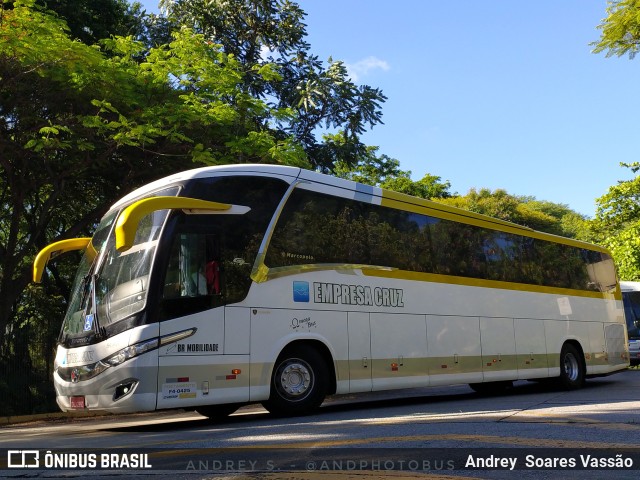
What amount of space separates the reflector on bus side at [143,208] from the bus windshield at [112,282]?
0.28 metres

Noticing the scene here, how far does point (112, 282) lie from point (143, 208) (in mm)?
1276

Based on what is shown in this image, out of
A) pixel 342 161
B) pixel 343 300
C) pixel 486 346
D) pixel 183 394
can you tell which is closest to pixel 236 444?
pixel 183 394

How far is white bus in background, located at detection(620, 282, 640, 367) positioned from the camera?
80.2ft

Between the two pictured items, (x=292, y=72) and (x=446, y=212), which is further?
(x=292, y=72)

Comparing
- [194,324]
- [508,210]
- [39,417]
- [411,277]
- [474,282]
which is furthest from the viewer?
[508,210]

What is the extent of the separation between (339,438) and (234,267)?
3.26 metres

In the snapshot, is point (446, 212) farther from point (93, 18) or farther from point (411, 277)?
point (93, 18)

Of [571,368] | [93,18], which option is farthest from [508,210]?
[93,18]

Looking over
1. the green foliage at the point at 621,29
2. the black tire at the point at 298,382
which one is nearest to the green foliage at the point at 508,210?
the green foliage at the point at 621,29

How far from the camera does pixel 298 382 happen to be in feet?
32.0

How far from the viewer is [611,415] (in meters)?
8.28

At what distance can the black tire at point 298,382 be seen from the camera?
9500 mm

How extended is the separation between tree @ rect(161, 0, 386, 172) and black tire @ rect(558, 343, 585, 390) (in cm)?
952

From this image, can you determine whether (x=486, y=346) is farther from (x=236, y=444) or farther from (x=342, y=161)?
(x=342, y=161)
